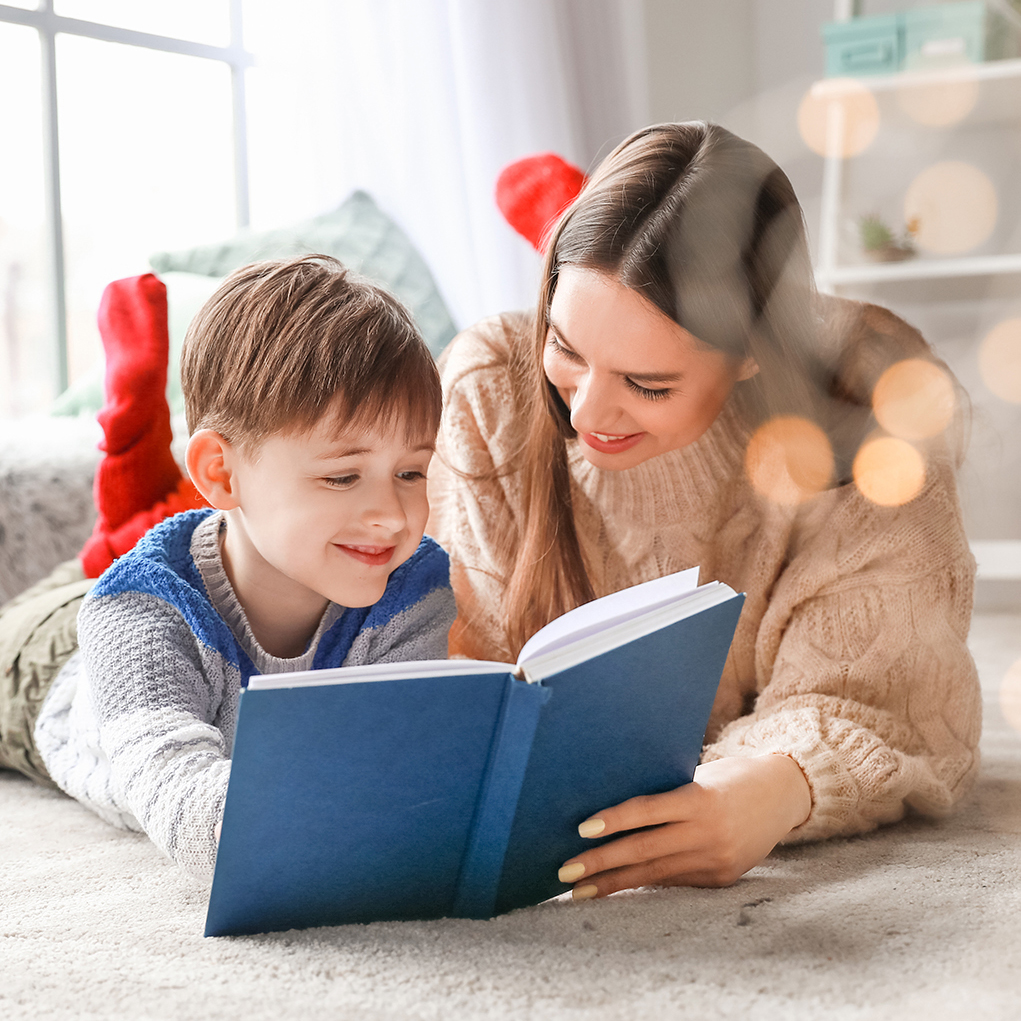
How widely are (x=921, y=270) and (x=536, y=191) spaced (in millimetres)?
1523

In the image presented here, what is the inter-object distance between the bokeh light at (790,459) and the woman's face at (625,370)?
92 millimetres

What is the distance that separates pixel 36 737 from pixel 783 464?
87 centimetres

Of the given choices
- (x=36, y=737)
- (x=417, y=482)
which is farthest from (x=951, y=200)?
(x=36, y=737)

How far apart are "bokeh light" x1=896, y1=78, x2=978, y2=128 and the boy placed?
216 centimetres

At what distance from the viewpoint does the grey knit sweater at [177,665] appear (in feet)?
2.44

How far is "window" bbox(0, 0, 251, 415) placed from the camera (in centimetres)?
247

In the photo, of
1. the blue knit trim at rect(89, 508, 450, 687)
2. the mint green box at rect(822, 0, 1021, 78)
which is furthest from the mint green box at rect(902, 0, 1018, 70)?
the blue knit trim at rect(89, 508, 450, 687)

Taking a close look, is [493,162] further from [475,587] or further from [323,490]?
[323,490]

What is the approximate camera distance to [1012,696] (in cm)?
156

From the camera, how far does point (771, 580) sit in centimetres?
113

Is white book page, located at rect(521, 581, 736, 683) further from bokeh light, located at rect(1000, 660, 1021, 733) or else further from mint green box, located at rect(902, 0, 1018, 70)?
mint green box, located at rect(902, 0, 1018, 70)

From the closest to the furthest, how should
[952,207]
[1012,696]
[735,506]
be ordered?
[735,506]
[1012,696]
[952,207]

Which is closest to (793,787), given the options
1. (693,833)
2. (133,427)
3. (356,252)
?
(693,833)

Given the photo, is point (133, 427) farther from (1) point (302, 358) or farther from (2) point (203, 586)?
(1) point (302, 358)
